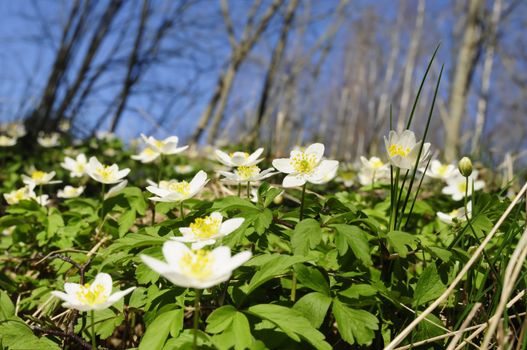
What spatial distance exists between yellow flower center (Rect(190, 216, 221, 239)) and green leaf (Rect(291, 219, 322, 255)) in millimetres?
167

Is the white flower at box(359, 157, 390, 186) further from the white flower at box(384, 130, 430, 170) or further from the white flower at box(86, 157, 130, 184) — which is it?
the white flower at box(86, 157, 130, 184)

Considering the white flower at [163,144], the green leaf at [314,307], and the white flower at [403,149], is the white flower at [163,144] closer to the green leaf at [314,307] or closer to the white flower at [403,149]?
the white flower at [403,149]

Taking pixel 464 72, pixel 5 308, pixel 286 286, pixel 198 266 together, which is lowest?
pixel 464 72

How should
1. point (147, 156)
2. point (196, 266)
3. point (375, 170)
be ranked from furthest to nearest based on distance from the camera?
point (147, 156) → point (375, 170) → point (196, 266)

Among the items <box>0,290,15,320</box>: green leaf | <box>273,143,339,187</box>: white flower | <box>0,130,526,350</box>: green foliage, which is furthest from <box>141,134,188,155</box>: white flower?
<box>0,290,15,320</box>: green leaf

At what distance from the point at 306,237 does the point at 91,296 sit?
46cm

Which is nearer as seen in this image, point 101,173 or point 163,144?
point 101,173

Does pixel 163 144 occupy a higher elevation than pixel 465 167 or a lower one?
lower

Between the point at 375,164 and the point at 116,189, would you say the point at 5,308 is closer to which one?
the point at 116,189

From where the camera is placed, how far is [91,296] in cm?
93

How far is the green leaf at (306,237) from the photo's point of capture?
95cm

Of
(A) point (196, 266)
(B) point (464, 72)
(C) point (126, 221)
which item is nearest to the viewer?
(A) point (196, 266)

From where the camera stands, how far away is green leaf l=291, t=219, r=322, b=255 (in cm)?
95

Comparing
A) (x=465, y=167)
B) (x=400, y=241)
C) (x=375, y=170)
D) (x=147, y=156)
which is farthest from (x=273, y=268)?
(x=147, y=156)
